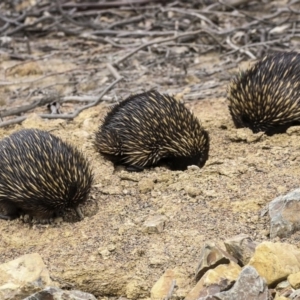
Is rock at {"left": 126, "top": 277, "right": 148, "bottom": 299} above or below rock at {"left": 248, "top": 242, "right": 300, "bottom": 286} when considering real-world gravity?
below

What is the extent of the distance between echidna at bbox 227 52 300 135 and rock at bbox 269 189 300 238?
201 cm

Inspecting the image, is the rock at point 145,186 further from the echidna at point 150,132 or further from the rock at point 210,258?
the rock at point 210,258

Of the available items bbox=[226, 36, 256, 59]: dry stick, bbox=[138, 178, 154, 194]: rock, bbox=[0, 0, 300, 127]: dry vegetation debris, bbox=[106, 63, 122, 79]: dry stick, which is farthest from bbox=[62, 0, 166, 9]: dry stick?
bbox=[138, 178, 154, 194]: rock

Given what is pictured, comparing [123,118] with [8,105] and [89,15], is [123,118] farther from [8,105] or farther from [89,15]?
[89,15]

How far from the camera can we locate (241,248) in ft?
11.1

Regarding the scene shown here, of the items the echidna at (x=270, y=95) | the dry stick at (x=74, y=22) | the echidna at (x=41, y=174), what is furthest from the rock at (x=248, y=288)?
the dry stick at (x=74, y=22)

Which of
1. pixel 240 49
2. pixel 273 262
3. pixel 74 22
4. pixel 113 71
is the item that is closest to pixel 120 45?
pixel 74 22

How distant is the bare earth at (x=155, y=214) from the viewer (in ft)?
12.1

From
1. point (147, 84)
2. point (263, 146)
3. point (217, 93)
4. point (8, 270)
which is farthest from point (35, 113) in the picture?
point (8, 270)

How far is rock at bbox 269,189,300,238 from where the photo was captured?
3635mm

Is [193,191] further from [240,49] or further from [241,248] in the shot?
[240,49]

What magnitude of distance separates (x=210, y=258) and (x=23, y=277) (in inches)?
43.3

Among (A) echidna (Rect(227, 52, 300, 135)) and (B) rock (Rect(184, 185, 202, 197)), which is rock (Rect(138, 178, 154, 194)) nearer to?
(B) rock (Rect(184, 185, 202, 197))

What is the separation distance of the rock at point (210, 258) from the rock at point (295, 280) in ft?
1.14
